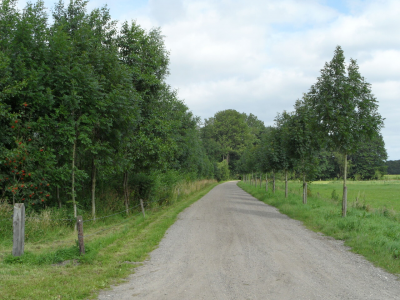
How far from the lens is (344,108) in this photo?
49.9 ft

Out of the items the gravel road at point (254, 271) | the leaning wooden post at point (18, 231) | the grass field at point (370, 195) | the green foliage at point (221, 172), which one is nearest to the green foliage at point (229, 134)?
the green foliage at point (221, 172)

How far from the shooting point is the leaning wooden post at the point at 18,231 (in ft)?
25.5

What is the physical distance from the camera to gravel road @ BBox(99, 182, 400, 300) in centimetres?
566

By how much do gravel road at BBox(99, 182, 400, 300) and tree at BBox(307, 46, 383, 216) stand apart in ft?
18.9

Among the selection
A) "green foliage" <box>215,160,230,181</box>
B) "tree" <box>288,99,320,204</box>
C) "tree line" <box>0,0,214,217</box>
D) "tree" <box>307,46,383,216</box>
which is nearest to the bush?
"green foliage" <box>215,160,230,181</box>

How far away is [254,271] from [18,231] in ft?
18.0

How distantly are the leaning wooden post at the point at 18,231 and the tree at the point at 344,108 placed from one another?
12333mm

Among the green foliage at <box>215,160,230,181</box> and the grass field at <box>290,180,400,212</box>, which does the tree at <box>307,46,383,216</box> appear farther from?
the green foliage at <box>215,160,230,181</box>

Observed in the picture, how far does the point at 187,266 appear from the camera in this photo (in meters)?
7.41

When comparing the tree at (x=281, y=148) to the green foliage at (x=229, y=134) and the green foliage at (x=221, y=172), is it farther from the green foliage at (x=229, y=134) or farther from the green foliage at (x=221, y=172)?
the green foliage at (x=229, y=134)

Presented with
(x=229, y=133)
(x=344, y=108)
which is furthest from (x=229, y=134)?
(x=344, y=108)

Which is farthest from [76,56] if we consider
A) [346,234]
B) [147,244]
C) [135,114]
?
[346,234]

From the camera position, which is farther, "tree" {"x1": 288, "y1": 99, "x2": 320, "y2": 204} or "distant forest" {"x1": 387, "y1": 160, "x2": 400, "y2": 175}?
"distant forest" {"x1": 387, "y1": 160, "x2": 400, "y2": 175}

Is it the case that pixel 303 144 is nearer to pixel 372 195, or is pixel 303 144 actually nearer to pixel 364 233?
pixel 364 233
